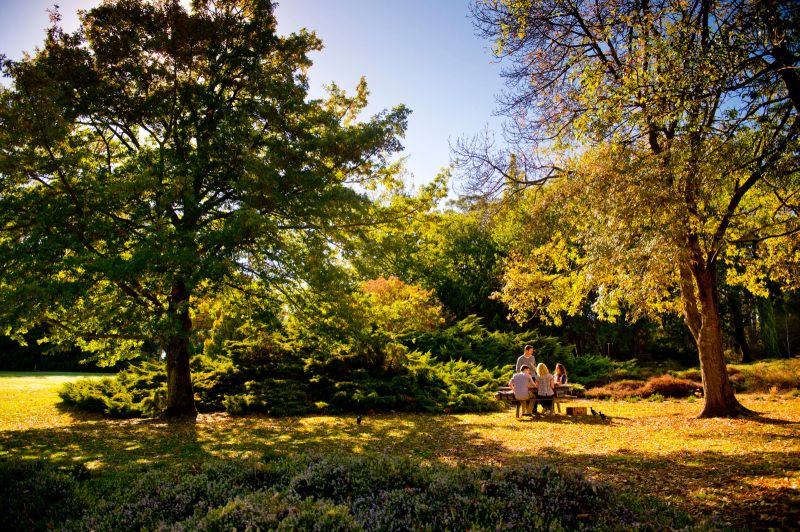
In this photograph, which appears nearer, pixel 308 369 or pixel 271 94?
pixel 271 94

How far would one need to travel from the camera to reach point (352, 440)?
363 inches

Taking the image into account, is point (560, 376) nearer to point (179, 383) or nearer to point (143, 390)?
point (179, 383)

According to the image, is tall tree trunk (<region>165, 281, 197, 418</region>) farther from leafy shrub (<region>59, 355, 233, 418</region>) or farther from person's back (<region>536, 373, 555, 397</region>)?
person's back (<region>536, 373, 555, 397</region>)

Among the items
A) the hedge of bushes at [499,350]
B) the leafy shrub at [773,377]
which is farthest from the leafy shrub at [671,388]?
the hedge of bushes at [499,350]

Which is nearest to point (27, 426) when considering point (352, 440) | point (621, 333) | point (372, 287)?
point (352, 440)

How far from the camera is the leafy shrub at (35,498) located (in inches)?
175

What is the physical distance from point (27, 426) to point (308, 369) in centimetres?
702

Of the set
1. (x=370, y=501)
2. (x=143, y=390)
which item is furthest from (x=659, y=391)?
(x=143, y=390)

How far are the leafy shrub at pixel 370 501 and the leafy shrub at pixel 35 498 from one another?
491mm

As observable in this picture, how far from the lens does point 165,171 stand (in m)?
10.6

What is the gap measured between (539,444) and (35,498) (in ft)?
24.0

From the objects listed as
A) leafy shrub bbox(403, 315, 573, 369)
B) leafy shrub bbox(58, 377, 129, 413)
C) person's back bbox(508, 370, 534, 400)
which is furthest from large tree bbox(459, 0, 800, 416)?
leafy shrub bbox(58, 377, 129, 413)

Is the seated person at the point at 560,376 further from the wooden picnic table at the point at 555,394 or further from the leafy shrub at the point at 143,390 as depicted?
the leafy shrub at the point at 143,390

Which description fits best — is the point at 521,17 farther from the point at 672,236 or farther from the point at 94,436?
the point at 94,436
